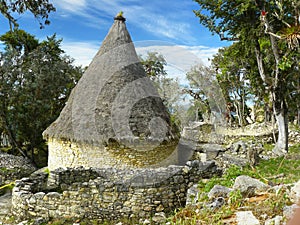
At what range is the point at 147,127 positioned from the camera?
446 inches

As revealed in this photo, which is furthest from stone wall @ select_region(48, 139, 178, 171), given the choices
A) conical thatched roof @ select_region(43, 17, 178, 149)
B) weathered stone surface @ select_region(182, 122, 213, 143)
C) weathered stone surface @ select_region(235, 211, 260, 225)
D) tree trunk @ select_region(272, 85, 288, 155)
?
weathered stone surface @ select_region(182, 122, 213, 143)

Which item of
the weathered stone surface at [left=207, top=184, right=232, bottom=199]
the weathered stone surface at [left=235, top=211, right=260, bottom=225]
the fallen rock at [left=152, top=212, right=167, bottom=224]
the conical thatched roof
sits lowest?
the fallen rock at [left=152, top=212, right=167, bottom=224]

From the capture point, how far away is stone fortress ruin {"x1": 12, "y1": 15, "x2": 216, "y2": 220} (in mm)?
7219

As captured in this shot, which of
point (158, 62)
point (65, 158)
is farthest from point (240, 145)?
point (158, 62)

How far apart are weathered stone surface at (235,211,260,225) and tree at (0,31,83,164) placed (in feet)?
54.6

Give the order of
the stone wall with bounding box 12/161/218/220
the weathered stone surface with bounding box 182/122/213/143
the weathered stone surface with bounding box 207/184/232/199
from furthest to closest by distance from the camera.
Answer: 1. the weathered stone surface with bounding box 182/122/213/143
2. the stone wall with bounding box 12/161/218/220
3. the weathered stone surface with bounding box 207/184/232/199

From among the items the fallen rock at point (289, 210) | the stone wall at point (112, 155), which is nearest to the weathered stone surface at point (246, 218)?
the fallen rock at point (289, 210)

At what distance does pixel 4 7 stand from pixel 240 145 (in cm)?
1089

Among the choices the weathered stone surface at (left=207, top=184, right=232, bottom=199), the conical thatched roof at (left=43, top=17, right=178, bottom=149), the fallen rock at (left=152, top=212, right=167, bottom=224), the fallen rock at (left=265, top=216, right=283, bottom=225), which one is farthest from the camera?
the conical thatched roof at (left=43, top=17, right=178, bottom=149)

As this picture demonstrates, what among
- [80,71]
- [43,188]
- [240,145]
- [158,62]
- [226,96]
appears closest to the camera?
[43,188]

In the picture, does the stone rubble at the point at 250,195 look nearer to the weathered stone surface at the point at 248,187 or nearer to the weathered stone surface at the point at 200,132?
the weathered stone surface at the point at 248,187

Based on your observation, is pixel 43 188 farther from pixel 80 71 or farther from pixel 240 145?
pixel 80 71

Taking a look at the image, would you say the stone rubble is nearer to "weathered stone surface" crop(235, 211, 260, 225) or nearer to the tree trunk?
"weathered stone surface" crop(235, 211, 260, 225)

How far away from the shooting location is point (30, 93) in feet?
59.0
